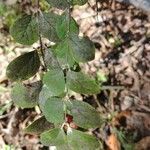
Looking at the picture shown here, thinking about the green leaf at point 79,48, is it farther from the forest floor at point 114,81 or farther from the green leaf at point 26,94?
the forest floor at point 114,81

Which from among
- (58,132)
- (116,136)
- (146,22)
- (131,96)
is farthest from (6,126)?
(58,132)

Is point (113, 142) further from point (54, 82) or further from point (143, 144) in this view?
point (54, 82)

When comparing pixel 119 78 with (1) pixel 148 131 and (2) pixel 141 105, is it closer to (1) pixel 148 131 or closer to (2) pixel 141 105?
(2) pixel 141 105

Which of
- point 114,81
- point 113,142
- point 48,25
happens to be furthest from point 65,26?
point 114,81

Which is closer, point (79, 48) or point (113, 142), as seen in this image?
point (79, 48)

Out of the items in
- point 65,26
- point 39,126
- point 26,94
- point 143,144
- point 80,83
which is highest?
point 65,26

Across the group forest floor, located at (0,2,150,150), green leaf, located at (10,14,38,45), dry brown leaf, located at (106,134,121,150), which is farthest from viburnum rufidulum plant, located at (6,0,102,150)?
dry brown leaf, located at (106,134,121,150)
